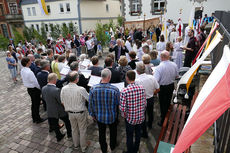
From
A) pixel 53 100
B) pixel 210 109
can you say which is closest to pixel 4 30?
pixel 53 100

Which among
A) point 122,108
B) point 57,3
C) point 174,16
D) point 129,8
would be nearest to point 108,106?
point 122,108

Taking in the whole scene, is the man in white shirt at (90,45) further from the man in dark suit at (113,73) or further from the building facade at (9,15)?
the building facade at (9,15)

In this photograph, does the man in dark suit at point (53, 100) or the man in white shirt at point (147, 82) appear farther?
the man in dark suit at point (53, 100)

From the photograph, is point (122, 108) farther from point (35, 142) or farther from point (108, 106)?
point (35, 142)

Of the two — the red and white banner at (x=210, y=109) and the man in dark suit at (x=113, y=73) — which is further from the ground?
the red and white banner at (x=210, y=109)

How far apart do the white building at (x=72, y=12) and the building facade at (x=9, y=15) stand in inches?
123

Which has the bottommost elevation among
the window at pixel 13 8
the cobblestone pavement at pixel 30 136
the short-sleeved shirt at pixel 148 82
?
the cobblestone pavement at pixel 30 136

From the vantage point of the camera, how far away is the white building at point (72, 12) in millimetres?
27000

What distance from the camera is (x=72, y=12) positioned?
2706 centimetres

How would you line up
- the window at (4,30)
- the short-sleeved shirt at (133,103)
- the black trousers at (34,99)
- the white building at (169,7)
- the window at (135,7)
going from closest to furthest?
the short-sleeved shirt at (133,103)
the black trousers at (34,99)
the white building at (169,7)
the window at (135,7)
the window at (4,30)

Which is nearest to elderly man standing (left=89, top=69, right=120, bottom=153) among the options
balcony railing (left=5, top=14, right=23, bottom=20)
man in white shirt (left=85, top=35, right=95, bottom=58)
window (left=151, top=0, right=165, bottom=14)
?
man in white shirt (left=85, top=35, right=95, bottom=58)

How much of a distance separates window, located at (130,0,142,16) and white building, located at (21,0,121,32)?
860cm

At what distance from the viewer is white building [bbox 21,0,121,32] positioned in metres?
27.0

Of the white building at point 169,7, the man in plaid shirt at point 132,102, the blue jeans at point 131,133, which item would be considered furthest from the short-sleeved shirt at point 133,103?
the white building at point 169,7
